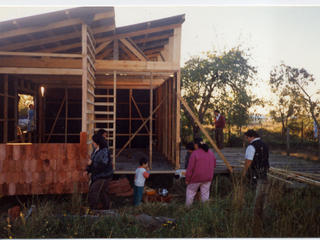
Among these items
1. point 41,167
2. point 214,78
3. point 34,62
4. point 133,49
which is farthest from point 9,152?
point 214,78

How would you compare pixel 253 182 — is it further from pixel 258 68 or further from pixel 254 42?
pixel 254 42

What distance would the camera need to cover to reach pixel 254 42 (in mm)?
15367

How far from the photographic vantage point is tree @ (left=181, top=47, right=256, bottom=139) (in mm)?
13984

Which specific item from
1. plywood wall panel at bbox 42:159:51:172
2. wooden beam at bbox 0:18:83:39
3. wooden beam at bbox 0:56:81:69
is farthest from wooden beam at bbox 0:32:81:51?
plywood wall panel at bbox 42:159:51:172

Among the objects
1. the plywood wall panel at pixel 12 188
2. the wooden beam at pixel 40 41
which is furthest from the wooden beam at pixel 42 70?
the plywood wall panel at pixel 12 188

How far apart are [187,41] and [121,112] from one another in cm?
628

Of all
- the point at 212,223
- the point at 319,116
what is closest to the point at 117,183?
the point at 212,223

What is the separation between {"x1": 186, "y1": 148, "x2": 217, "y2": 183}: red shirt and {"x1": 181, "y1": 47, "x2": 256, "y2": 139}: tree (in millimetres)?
9506

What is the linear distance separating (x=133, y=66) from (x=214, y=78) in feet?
26.4

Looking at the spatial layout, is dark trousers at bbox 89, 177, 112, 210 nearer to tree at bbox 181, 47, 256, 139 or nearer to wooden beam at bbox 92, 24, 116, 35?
wooden beam at bbox 92, 24, 116, 35

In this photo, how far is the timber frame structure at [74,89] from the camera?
18.5 ft

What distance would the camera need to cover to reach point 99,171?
514cm

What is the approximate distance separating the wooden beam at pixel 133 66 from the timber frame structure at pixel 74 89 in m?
0.03

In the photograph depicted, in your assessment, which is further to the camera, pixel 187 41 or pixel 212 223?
pixel 187 41
